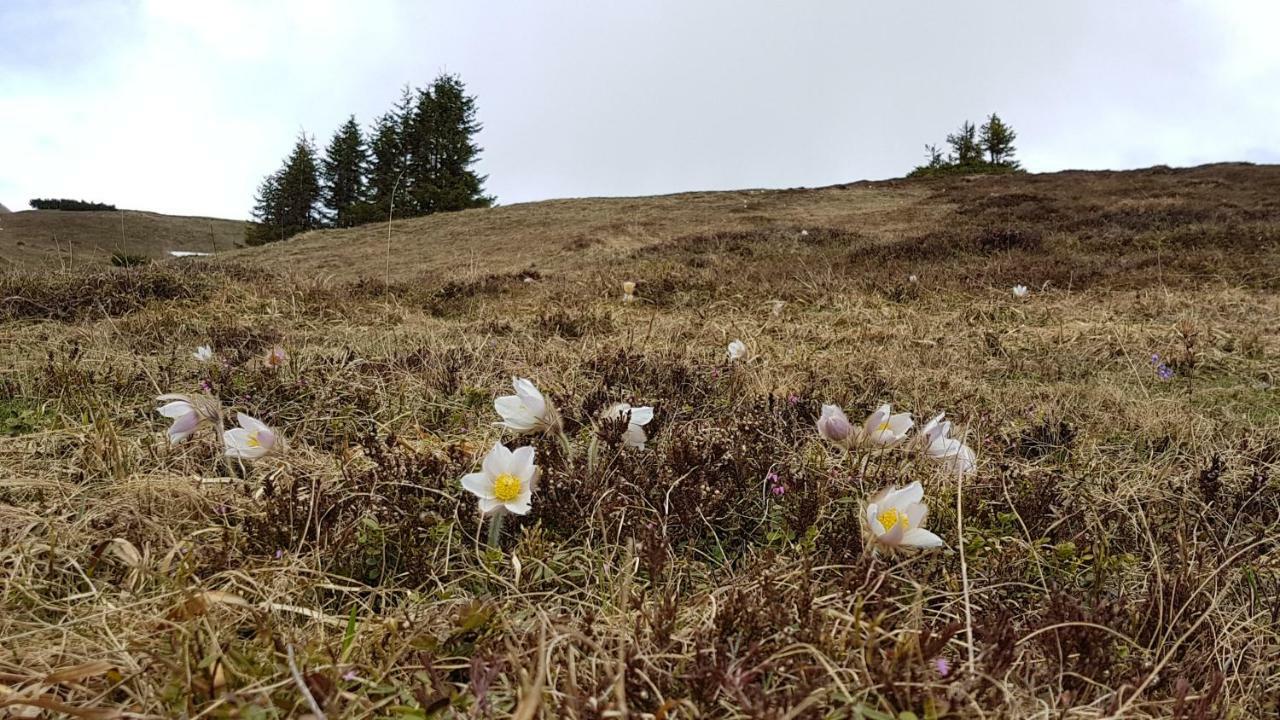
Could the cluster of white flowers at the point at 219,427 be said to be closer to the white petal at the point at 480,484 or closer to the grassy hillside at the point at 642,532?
the grassy hillside at the point at 642,532

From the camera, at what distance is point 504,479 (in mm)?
1654

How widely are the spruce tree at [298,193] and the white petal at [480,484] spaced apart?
34.4m

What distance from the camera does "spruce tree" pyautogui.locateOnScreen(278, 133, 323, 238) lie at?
33.2 meters

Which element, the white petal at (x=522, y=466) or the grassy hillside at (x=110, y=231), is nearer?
the white petal at (x=522, y=466)

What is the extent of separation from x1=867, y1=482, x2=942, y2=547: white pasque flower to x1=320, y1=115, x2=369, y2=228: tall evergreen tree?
40708 millimetres

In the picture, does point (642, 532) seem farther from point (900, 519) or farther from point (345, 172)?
point (345, 172)

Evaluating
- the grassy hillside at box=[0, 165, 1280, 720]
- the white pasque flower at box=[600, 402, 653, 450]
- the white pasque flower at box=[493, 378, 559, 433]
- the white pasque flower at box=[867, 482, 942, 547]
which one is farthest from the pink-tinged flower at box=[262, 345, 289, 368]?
the white pasque flower at box=[867, 482, 942, 547]

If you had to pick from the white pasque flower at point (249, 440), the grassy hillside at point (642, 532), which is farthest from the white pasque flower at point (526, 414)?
the white pasque flower at point (249, 440)

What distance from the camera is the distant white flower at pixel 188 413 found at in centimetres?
195

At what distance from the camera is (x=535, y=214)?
2369cm

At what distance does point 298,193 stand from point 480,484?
36606 millimetres

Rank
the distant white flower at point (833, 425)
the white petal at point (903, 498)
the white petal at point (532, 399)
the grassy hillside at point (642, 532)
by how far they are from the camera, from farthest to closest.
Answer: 1. the distant white flower at point (833, 425)
2. the white petal at point (532, 399)
3. the white petal at point (903, 498)
4. the grassy hillside at point (642, 532)

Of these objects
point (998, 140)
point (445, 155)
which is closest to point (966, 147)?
point (998, 140)

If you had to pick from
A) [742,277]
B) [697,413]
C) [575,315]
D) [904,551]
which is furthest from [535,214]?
[904,551]
